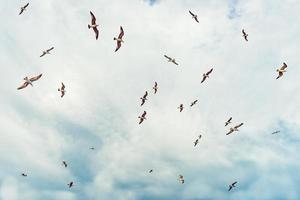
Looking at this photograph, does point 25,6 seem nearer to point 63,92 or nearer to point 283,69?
point 63,92

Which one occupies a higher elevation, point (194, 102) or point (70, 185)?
point (194, 102)

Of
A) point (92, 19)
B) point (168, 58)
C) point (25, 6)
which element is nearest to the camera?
point (92, 19)

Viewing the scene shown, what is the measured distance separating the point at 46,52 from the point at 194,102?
38291mm

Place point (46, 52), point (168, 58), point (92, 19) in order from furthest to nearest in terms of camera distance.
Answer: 1. point (168, 58)
2. point (46, 52)
3. point (92, 19)

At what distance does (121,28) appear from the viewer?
320 ft

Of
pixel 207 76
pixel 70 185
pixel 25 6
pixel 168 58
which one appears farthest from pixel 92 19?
pixel 70 185

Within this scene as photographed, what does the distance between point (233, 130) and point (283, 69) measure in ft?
65.4

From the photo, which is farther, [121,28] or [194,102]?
[194,102]

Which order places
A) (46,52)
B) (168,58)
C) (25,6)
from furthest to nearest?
1. (168,58)
2. (46,52)
3. (25,6)

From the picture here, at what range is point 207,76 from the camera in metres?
117

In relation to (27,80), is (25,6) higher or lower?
higher

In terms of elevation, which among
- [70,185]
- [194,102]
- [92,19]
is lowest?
[70,185]

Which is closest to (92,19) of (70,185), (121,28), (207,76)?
(121,28)

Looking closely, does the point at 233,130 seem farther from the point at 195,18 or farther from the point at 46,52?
the point at 46,52
